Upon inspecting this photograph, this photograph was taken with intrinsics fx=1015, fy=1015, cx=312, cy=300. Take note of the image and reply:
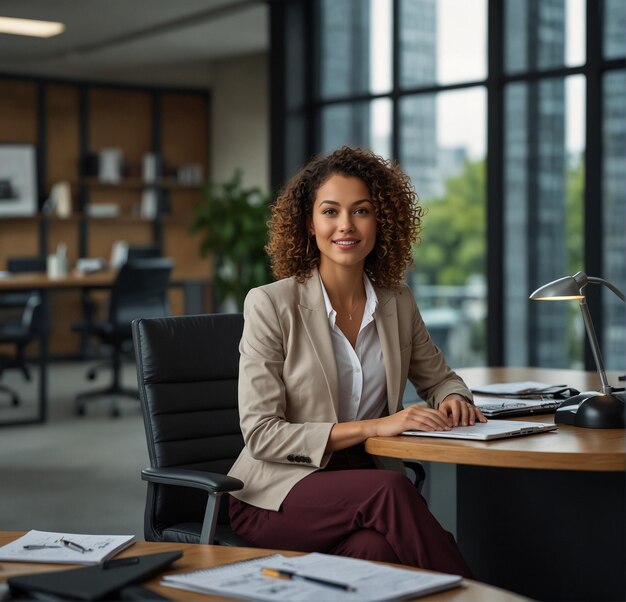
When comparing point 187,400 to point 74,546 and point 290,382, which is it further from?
point 74,546

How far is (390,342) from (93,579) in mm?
1205

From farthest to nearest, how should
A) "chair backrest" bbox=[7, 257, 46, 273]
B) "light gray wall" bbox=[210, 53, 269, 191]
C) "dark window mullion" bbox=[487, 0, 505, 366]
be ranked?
1. "light gray wall" bbox=[210, 53, 269, 191]
2. "chair backrest" bbox=[7, 257, 46, 273]
3. "dark window mullion" bbox=[487, 0, 505, 366]

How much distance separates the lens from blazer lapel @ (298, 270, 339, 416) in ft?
7.63

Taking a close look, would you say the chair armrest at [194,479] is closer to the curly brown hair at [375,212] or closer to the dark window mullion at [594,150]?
the curly brown hair at [375,212]

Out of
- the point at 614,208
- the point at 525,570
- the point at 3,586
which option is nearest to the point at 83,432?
the point at 614,208

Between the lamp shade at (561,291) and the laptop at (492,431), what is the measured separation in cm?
29

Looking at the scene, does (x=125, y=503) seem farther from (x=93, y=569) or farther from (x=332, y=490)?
(x=93, y=569)

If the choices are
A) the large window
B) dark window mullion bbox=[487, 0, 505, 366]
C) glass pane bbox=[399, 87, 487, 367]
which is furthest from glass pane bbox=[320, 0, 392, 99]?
dark window mullion bbox=[487, 0, 505, 366]

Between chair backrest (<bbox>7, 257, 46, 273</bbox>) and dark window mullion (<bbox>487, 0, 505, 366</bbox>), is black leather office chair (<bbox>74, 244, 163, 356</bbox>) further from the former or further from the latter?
dark window mullion (<bbox>487, 0, 505, 366</bbox>)

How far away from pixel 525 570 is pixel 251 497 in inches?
37.2

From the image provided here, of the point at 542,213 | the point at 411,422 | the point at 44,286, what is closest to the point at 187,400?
the point at 411,422

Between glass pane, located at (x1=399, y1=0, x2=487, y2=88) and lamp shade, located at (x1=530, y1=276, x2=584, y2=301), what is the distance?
14.0 ft

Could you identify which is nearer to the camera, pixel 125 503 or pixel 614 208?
pixel 125 503

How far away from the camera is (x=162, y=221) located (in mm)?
11039
